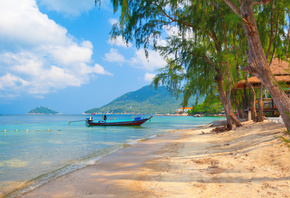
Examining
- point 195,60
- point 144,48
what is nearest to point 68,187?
point 144,48

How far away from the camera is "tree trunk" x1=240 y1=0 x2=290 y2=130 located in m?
5.31

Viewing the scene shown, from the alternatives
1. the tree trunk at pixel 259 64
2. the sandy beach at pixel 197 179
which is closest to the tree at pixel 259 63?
the tree trunk at pixel 259 64

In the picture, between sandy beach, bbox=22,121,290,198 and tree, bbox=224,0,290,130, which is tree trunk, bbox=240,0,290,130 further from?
sandy beach, bbox=22,121,290,198

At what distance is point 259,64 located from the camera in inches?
211

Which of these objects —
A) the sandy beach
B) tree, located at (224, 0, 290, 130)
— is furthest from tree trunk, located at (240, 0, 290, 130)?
the sandy beach

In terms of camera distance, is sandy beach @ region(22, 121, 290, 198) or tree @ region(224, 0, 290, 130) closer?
sandy beach @ region(22, 121, 290, 198)

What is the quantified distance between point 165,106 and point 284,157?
163512 millimetres

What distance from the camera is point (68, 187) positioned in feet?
15.5

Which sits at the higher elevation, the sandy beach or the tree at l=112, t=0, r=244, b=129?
the tree at l=112, t=0, r=244, b=129

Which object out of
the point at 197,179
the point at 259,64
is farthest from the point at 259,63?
the point at 197,179

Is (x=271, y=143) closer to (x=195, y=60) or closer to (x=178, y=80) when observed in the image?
(x=195, y=60)

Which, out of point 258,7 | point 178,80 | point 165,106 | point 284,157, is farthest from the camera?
point 165,106

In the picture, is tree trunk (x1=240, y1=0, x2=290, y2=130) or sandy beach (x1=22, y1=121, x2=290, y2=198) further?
tree trunk (x1=240, y1=0, x2=290, y2=130)

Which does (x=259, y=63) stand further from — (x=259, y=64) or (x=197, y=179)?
(x=197, y=179)
